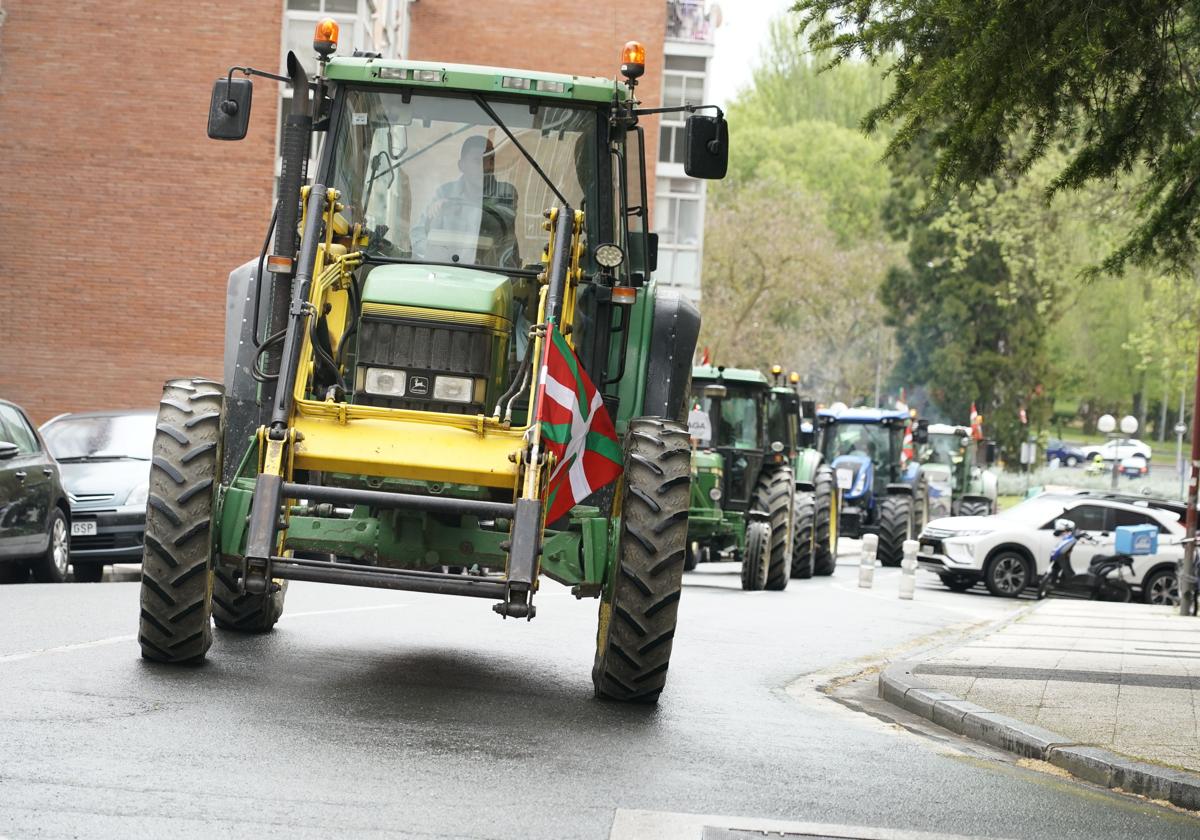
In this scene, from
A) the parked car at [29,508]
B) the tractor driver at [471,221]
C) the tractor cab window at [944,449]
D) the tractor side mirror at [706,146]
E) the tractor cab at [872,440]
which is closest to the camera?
the tractor driver at [471,221]

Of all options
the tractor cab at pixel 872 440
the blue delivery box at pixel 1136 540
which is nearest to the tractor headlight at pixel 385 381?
the blue delivery box at pixel 1136 540

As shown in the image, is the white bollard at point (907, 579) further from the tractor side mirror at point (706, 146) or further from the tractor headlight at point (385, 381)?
the tractor headlight at point (385, 381)

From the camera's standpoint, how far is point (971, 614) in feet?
74.7

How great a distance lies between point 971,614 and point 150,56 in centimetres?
2305

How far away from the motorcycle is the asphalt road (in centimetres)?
1606

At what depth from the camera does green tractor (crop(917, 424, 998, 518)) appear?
41316 millimetres

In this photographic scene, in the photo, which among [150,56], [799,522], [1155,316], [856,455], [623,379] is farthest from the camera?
[1155,316]

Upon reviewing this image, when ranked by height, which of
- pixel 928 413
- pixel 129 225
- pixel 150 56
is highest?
pixel 150 56

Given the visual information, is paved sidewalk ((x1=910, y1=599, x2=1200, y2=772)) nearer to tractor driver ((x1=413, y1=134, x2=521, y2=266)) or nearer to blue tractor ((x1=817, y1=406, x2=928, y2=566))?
tractor driver ((x1=413, y1=134, x2=521, y2=266))

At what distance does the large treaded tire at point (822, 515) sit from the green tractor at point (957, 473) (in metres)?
12.0

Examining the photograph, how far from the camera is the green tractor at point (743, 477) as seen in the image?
24.2 metres

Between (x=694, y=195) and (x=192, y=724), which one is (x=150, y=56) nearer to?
(x=694, y=195)

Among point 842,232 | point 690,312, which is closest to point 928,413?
point 842,232

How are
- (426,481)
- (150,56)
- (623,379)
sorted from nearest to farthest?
(426,481) → (623,379) → (150,56)
